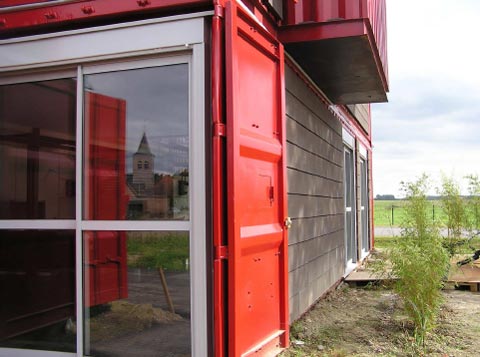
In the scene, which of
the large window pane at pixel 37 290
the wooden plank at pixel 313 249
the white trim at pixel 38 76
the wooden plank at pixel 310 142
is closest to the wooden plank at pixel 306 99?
the wooden plank at pixel 310 142

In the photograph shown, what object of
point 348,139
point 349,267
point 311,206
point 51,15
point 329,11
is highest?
point 329,11

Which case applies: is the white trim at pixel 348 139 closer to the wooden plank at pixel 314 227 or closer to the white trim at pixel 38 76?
the wooden plank at pixel 314 227

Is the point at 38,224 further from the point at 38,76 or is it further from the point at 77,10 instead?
the point at 77,10

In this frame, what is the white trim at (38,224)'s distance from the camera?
12.2 ft

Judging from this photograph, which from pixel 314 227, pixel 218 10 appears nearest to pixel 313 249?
pixel 314 227

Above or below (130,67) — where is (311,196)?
below

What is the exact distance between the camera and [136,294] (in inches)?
→ 144

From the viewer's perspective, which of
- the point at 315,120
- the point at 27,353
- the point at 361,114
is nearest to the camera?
the point at 27,353

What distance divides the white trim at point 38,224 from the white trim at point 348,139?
604 cm

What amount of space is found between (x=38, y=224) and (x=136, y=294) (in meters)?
0.93

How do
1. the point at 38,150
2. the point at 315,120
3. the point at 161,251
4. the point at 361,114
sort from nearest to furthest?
the point at 161,251
the point at 38,150
the point at 315,120
the point at 361,114

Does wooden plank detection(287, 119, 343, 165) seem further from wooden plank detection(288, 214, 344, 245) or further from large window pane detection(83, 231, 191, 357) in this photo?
large window pane detection(83, 231, 191, 357)

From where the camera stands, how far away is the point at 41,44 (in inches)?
148

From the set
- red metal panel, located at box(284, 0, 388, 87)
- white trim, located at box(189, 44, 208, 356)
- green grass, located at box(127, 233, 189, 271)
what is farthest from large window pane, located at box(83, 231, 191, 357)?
red metal panel, located at box(284, 0, 388, 87)
